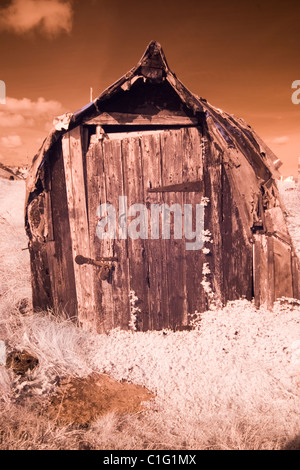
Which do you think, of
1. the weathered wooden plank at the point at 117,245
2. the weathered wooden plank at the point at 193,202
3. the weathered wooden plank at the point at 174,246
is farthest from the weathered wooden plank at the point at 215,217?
the weathered wooden plank at the point at 117,245

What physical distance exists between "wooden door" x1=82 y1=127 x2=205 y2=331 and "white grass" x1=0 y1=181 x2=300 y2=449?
314 millimetres

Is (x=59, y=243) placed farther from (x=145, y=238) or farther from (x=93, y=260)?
(x=145, y=238)

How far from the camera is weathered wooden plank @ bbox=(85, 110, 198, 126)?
3.43m

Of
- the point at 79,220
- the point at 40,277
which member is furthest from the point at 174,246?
the point at 40,277

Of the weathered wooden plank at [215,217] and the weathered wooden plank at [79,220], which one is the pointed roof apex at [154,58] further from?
the weathered wooden plank at [79,220]

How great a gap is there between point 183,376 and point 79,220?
218 centimetres

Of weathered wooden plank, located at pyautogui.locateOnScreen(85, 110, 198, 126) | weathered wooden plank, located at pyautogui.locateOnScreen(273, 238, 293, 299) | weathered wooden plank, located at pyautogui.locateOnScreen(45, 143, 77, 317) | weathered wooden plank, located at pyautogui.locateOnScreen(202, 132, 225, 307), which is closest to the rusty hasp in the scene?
weathered wooden plank, located at pyautogui.locateOnScreen(45, 143, 77, 317)

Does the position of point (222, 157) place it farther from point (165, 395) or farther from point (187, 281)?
Answer: point (165, 395)

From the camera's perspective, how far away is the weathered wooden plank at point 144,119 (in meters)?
3.43

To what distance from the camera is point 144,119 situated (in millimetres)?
3457

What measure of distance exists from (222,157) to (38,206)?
237cm

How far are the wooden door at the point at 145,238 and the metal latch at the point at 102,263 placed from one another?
5cm

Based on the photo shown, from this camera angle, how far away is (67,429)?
2.38m

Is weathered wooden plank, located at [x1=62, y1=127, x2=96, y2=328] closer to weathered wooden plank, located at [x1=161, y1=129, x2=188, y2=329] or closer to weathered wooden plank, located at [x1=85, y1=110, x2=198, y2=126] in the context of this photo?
weathered wooden plank, located at [x1=85, y1=110, x2=198, y2=126]
